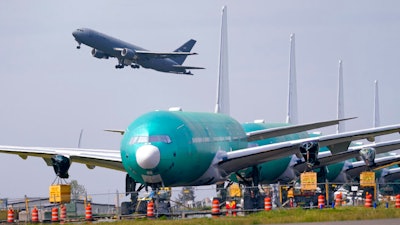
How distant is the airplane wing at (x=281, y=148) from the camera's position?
57.1 metres

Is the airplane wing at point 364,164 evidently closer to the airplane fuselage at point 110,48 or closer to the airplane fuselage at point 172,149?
the airplane fuselage at point 172,149

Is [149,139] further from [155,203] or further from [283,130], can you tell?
[283,130]

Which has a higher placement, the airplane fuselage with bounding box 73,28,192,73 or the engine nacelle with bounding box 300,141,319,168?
the airplane fuselage with bounding box 73,28,192,73

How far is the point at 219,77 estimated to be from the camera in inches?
3467

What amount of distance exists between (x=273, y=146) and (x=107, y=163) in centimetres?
1020

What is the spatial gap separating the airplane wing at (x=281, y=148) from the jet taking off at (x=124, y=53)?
65005mm

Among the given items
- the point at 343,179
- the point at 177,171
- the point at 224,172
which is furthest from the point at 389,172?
the point at 177,171

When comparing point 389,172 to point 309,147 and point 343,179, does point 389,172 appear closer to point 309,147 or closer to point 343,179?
point 343,179

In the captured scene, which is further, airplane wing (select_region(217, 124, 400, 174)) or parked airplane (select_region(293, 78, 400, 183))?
parked airplane (select_region(293, 78, 400, 183))

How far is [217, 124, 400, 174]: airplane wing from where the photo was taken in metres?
57.1

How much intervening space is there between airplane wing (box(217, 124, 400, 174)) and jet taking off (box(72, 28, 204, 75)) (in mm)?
65005

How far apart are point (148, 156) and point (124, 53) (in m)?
75.3

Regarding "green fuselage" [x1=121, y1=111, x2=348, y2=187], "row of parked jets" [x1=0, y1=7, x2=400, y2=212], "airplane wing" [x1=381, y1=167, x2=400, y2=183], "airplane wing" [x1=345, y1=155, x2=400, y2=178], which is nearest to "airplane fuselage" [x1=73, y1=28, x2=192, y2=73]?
"airplane wing" [x1=381, y1=167, x2=400, y2=183]

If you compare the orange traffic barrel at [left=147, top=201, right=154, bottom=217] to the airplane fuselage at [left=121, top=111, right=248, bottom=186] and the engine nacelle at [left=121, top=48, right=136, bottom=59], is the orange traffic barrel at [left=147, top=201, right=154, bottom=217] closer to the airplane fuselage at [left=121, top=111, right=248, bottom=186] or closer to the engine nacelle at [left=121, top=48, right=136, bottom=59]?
the airplane fuselage at [left=121, top=111, right=248, bottom=186]
